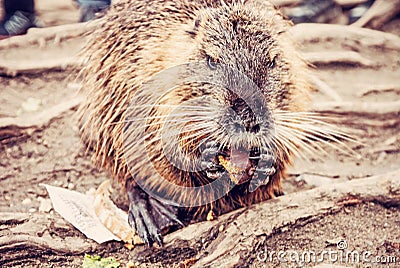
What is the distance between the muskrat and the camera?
2.31 meters

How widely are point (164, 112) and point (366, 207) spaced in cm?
113

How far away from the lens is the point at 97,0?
3762 mm

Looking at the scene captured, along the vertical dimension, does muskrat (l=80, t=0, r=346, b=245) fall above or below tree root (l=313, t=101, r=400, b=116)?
above

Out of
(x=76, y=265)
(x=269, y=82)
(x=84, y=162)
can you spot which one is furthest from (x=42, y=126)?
(x=269, y=82)

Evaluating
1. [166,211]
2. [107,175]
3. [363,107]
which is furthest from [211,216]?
[363,107]

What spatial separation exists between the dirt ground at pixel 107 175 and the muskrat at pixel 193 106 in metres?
0.30

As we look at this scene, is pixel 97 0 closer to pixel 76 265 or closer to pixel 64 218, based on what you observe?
pixel 64 218

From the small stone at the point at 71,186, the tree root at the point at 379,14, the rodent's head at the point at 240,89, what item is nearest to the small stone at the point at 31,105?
the small stone at the point at 71,186

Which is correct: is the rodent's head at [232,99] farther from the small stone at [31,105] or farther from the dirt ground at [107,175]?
the small stone at [31,105]

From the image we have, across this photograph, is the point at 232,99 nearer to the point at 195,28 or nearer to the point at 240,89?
the point at 240,89

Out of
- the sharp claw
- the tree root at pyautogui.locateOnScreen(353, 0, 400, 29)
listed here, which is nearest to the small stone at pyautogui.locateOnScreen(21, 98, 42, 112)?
the sharp claw

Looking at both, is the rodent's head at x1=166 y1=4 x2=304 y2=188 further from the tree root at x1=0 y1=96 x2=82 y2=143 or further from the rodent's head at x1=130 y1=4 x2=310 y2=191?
the tree root at x1=0 y1=96 x2=82 y2=143

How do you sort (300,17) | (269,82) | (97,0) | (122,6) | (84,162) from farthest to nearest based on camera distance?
→ (300,17) < (97,0) < (84,162) < (122,6) < (269,82)

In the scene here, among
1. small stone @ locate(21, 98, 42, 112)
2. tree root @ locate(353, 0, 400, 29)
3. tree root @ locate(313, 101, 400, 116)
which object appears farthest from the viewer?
tree root @ locate(353, 0, 400, 29)
